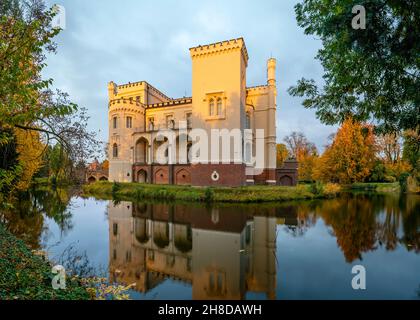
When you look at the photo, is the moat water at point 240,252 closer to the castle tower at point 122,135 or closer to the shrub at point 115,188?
the shrub at point 115,188

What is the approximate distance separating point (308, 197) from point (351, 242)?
12656 millimetres

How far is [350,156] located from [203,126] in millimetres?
22638

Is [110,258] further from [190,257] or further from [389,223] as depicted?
[389,223]

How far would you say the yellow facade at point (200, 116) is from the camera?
69.6 ft

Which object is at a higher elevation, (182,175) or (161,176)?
(182,175)

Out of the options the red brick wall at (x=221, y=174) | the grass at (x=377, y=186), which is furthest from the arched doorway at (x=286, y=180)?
the grass at (x=377, y=186)

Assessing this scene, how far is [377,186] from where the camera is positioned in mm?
32000

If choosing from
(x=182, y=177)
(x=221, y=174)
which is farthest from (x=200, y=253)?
(x=182, y=177)

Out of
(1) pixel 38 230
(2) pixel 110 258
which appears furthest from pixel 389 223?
(1) pixel 38 230

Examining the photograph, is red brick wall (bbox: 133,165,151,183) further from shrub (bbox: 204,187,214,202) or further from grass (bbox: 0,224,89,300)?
grass (bbox: 0,224,89,300)

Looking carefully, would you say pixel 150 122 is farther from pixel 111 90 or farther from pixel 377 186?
pixel 377 186

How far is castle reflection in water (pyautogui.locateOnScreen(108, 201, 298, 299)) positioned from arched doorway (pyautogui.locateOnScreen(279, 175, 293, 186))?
48.7 feet

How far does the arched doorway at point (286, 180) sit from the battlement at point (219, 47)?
14366mm
